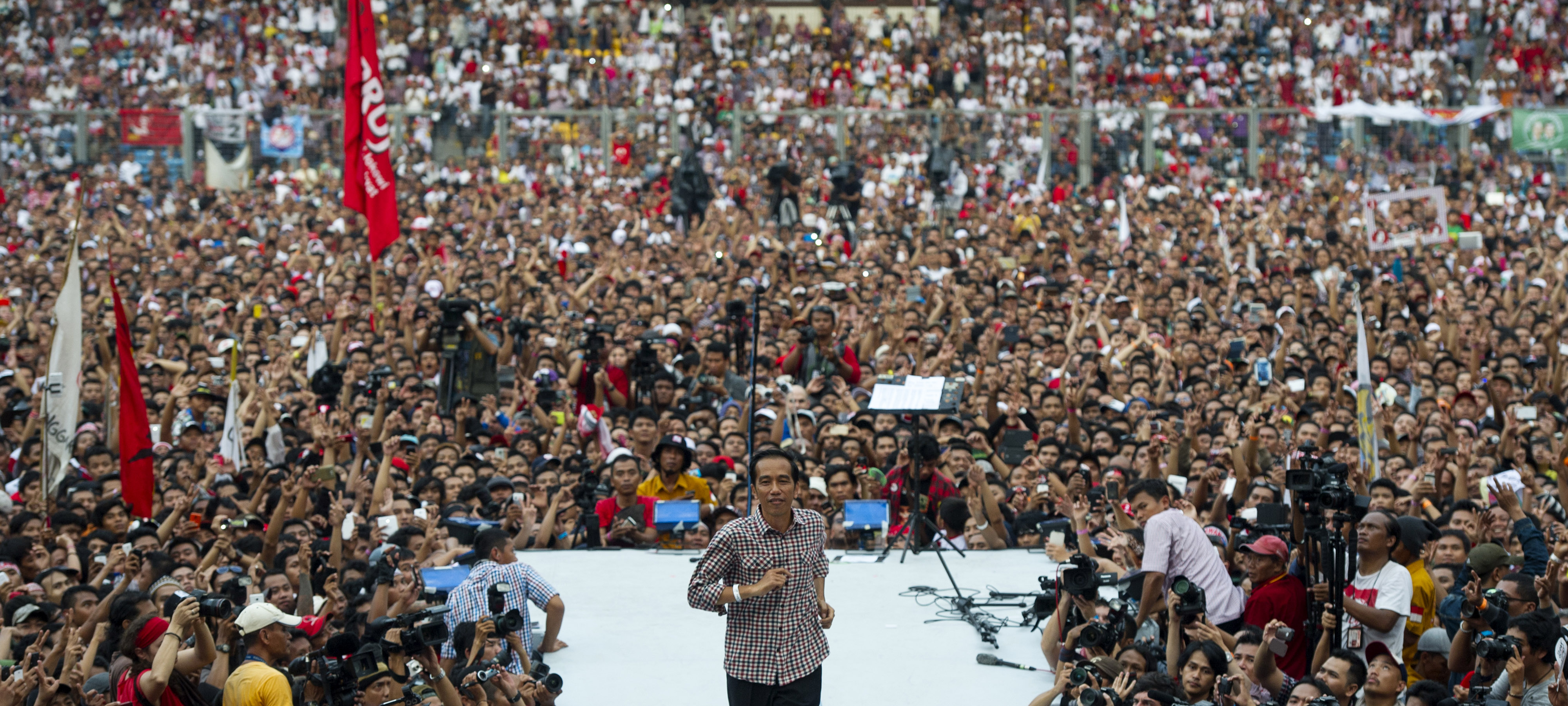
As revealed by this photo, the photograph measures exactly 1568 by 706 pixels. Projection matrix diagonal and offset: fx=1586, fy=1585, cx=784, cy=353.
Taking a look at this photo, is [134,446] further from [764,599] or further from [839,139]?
[839,139]

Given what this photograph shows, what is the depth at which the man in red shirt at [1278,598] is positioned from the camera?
756 centimetres

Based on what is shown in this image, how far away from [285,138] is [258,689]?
17.7 metres

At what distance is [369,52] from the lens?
42.7 feet

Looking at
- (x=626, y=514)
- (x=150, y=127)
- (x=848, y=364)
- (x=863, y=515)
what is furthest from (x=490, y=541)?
(x=150, y=127)

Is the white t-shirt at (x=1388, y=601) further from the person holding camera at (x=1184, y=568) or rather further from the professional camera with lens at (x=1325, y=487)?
the person holding camera at (x=1184, y=568)

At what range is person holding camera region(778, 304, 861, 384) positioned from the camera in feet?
44.2

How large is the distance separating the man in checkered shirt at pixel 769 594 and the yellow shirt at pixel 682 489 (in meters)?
4.52

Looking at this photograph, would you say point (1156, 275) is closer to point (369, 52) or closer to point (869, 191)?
point (869, 191)

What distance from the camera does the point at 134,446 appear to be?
416 inches

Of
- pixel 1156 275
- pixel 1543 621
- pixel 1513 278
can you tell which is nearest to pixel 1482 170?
pixel 1513 278

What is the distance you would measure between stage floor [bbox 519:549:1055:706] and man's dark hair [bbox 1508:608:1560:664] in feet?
7.32

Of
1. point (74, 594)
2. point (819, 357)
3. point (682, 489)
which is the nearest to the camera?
point (74, 594)

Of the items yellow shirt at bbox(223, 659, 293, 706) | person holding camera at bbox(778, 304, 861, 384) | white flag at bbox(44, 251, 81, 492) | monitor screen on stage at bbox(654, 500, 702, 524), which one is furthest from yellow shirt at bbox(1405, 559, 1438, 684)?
white flag at bbox(44, 251, 81, 492)

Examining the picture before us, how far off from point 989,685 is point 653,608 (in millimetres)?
2222
